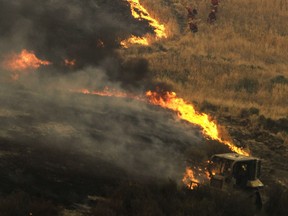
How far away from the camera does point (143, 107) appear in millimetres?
32375

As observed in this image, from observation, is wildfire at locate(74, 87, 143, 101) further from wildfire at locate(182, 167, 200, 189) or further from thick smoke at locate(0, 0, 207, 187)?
wildfire at locate(182, 167, 200, 189)

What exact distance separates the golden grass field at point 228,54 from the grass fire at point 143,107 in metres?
0.16

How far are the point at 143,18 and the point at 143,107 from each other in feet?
72.1

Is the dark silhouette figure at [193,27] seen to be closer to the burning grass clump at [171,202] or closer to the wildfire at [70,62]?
the wildfire at [70,62]

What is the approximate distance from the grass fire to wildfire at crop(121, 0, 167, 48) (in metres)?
0.18

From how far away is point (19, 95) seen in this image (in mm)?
30500

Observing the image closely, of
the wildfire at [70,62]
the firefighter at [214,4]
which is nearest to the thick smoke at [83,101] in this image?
the wildfire at [70,62]

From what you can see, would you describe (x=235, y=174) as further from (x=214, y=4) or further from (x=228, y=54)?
(x=214, y=4)

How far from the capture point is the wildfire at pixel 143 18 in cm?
4869

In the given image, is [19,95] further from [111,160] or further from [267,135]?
[267,135]

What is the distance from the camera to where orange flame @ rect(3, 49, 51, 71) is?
36750 millimetres

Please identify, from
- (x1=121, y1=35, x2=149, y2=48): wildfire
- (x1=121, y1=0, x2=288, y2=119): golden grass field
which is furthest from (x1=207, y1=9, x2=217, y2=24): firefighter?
(x1=121, y1=35, x2=149, y2=48): wildfire

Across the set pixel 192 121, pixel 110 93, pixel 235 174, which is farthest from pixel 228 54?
pixel 235 174

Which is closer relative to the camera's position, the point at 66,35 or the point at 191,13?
the point at 66,35
